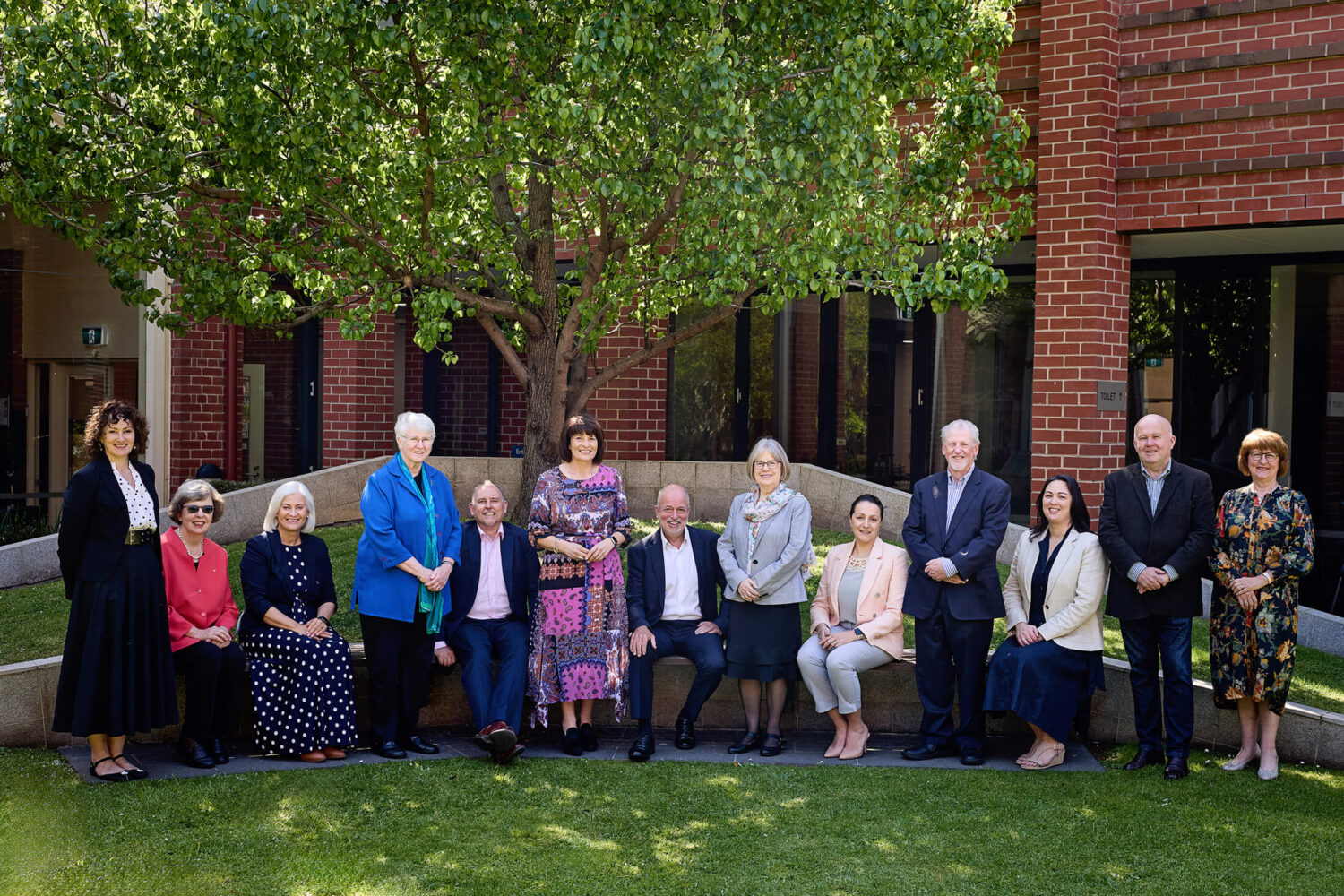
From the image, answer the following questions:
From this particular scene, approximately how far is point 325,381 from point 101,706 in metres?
10.6

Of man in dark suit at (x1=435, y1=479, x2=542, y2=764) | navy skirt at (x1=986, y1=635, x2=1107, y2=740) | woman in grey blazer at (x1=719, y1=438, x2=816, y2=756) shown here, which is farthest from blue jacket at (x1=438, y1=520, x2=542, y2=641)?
navy skirt at (x1=986, y1=635, x2=1107, y2=740)

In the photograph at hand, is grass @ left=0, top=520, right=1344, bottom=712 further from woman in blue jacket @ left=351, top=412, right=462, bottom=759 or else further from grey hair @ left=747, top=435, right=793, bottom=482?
woman in blue jacket @ left=351, top=412, right=462, bottom=759

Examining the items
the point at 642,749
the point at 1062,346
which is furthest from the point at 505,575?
the point at 1062,346

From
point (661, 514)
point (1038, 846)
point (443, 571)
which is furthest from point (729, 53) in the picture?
point (1038, 846)

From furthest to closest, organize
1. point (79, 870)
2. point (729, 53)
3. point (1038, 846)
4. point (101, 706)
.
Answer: point (729, 53)
point (101, 706)
point (1038, 846)
point (79, 870)

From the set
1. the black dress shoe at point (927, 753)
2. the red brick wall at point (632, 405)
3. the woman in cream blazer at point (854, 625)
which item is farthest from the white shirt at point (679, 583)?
the red brick wall at point (632, 405)

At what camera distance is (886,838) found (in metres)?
5.46

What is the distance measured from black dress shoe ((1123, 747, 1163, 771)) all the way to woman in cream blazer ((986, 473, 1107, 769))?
13.5 inches

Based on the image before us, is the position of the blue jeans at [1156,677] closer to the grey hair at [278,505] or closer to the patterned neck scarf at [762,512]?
the patterned neck scarf at [762,512]

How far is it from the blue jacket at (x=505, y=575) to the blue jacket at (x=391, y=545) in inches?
4.8

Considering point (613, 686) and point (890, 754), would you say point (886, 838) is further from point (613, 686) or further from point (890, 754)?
point (613, 686)

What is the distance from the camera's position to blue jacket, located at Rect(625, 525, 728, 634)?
23.5 ft

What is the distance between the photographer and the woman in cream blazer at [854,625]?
268 inches

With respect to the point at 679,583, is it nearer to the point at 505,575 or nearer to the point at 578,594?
the point at 578,594
